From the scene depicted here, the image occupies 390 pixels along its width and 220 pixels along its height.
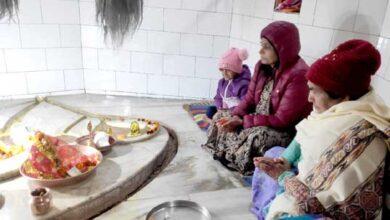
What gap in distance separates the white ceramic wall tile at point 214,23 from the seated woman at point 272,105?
1321mm

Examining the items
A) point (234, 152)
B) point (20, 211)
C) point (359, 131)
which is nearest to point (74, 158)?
point (20, 211)

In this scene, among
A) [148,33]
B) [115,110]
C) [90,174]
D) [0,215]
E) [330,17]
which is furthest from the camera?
[148,33]

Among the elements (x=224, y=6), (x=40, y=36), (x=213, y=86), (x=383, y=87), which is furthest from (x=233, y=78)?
(x=40, y=36)

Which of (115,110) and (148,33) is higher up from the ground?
(148,33)

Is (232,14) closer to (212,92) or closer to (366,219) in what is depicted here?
(212,92)

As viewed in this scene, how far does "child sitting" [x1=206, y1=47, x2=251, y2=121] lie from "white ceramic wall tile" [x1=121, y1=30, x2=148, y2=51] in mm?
1210

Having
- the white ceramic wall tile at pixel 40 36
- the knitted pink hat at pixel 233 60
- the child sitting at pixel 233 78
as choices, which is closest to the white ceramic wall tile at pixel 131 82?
the white ceramic wall tile at pixel 40 36

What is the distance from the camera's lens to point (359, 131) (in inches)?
47.0

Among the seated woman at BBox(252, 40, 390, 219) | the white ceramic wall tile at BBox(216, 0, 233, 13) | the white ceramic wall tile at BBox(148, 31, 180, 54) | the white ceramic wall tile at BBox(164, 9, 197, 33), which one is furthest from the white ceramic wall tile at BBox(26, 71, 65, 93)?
the seated woman at BBox(252, 40, 390, 219)

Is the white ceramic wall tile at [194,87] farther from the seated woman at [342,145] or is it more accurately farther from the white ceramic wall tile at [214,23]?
the seated woman at [342,145]

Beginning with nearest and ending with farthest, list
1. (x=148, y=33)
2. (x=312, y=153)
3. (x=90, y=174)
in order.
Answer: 1. (x=312, y=153)
2. (x=90, y=174)
3. (x=148, y=33)

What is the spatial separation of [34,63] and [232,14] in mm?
2251

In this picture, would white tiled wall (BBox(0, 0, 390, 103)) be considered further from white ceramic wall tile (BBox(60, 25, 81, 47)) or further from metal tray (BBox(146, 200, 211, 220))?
metal tray (BBox(146, 200, 211, 220))

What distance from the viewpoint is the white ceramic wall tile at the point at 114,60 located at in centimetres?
370
